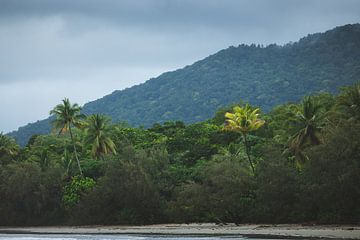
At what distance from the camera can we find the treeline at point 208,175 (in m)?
42.7

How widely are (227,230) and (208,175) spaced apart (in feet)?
29.0

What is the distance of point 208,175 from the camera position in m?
53.1

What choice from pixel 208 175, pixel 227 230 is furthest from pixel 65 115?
pixel 227 230

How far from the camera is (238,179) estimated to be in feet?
165

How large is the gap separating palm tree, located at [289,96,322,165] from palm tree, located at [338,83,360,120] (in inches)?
138

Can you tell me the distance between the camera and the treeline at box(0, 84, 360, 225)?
1681 inches

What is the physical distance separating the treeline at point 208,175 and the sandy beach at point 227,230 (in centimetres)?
218

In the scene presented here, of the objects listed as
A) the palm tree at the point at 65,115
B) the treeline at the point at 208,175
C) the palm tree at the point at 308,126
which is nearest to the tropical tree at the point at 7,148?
the treeline at the point at 208,175

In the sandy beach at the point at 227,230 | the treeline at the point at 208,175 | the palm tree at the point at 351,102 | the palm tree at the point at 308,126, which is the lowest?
the sandy beach at the point at 227,230

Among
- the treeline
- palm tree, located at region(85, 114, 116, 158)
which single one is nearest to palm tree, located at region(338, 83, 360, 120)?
the treeline

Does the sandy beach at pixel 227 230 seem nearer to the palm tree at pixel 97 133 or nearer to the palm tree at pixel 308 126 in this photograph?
the palm tree at pixel 308 126

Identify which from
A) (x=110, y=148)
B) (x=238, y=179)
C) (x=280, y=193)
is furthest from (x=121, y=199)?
(x=280, y=193)

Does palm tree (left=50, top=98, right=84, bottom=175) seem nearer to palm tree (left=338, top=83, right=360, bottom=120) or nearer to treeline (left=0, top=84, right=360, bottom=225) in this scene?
treeline (left=0, top=84, right=360, bottom=225)

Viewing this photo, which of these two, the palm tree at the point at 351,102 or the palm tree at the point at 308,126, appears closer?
the palm tree at the point at 351,102
